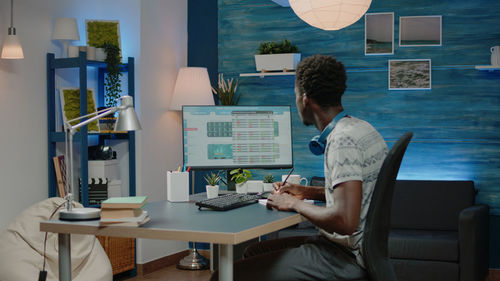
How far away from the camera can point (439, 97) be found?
4992 mm

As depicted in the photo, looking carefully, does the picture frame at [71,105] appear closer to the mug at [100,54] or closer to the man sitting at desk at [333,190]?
the mug at [100,54]

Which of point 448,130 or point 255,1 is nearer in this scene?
point 448,130

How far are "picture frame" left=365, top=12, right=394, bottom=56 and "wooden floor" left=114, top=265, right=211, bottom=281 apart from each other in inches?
92.5

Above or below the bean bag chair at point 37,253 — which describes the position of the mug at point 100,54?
above

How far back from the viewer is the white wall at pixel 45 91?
3992 mm

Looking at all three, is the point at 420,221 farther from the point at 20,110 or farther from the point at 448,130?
the point at 20,110

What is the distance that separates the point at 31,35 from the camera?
13.6 feet

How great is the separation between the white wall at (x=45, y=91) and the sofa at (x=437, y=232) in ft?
4.30

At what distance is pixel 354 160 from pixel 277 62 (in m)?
3.18

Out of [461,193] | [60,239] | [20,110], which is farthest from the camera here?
[461,193]

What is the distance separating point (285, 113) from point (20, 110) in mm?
1927

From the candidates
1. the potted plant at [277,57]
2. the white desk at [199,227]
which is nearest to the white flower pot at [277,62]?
the potted plant at [277,57]

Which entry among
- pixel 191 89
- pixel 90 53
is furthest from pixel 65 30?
pixel 191 89

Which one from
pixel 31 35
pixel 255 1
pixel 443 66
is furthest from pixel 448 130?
pixel 31 35
